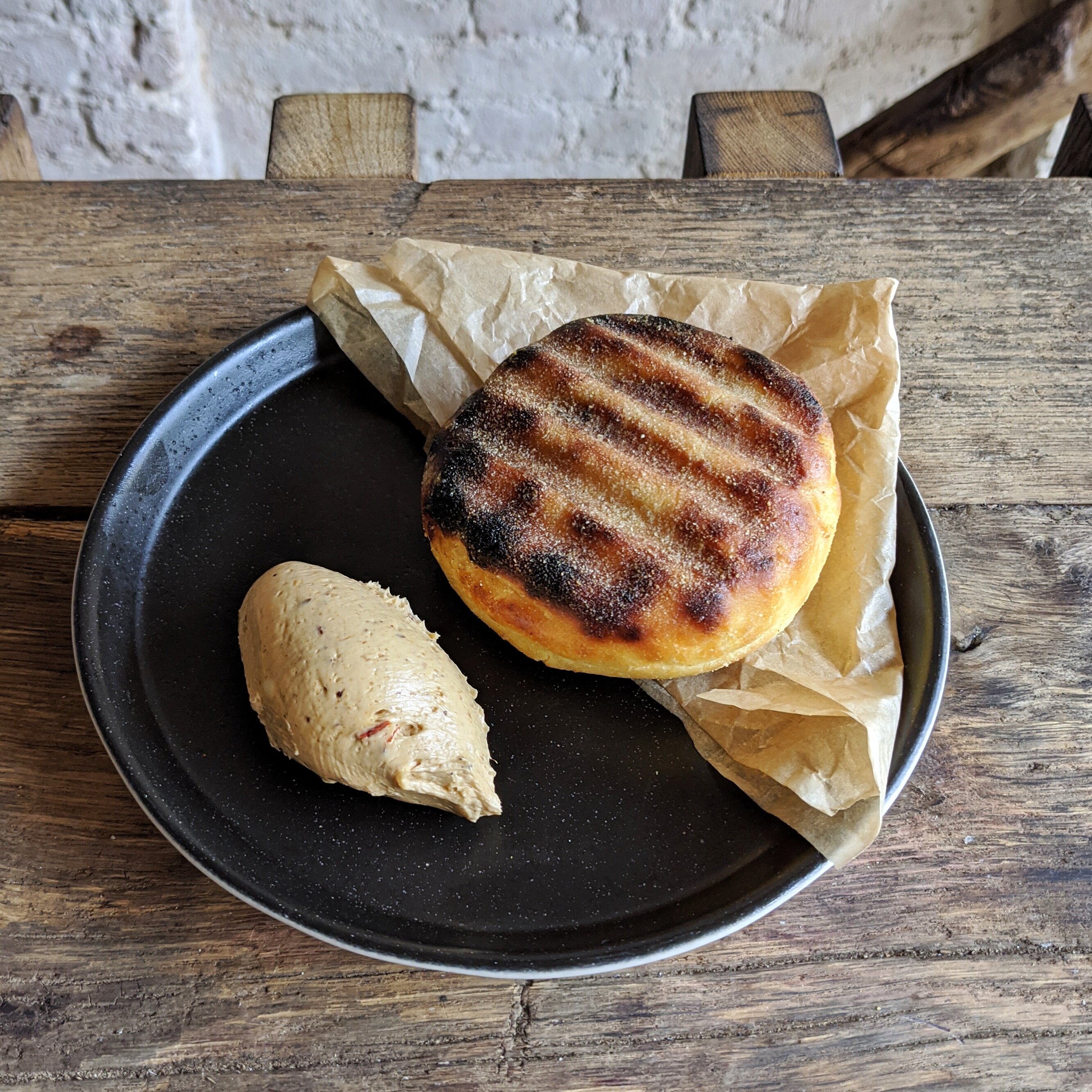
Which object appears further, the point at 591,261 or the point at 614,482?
the point at 591,261

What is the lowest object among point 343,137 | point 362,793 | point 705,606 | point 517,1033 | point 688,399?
point 517,1033

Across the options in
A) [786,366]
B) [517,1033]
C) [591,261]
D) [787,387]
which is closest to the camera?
[517,1033]

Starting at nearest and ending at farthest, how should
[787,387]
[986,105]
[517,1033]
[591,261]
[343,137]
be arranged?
[517,1033], [787,387], [591,261], [343,137], [986,105]

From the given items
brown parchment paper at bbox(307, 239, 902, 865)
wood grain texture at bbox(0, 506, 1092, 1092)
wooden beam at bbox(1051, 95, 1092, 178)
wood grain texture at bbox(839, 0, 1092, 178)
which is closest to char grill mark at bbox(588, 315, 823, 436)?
brown parchment paper at bbox(307, 239, 902, 865)

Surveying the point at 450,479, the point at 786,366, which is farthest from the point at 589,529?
A: the point at 786,366

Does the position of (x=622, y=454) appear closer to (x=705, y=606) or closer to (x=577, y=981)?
(x=705, y=606)

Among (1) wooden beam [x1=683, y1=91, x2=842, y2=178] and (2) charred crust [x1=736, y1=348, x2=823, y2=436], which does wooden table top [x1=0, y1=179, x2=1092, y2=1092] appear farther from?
(2) charred crust [x1=736, y1=348, x2=823, y2=436]

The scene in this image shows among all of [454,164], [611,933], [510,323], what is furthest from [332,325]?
[454,164]

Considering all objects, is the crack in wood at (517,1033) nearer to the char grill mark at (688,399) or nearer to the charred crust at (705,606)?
the charred crust at (705,606)
